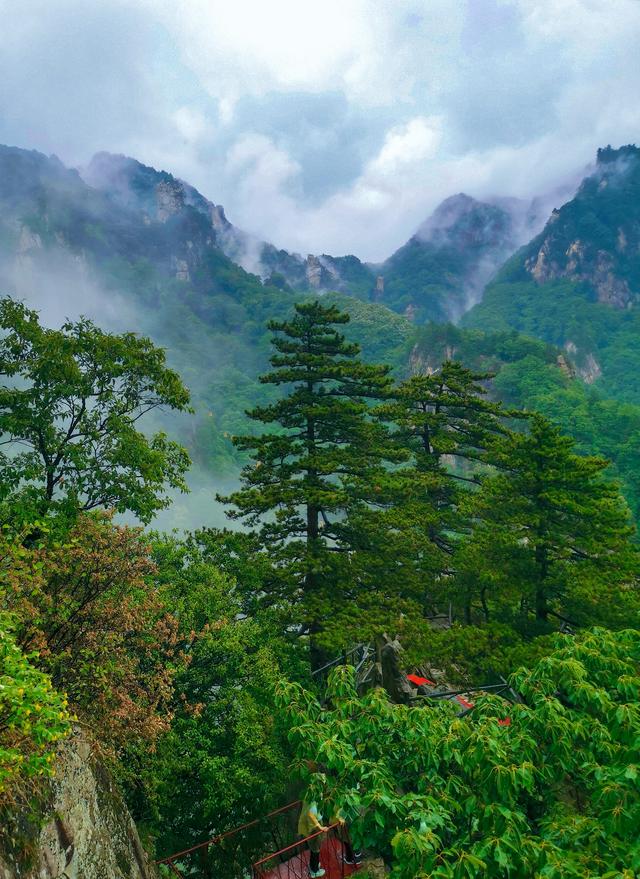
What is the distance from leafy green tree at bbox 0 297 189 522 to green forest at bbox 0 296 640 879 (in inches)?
2.6

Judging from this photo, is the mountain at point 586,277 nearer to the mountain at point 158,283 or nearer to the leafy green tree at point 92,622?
the mountain at point 158,283

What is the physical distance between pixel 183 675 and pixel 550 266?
166 meters

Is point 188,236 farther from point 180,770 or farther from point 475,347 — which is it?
point 180,770

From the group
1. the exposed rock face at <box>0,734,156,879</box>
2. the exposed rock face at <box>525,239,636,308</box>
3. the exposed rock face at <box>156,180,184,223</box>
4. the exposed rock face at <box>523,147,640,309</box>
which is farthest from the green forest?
the exposed rock face at <box>156,180,184,223</box>

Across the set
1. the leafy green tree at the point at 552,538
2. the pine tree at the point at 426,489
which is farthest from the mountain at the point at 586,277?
the leafy green tree at the point at 552,538

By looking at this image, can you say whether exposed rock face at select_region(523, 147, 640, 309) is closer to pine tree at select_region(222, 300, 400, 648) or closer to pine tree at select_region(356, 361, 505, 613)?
pine tree at select_region(356, 361, 505, 613)

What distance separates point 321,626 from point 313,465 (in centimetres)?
524

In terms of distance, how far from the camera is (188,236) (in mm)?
187750

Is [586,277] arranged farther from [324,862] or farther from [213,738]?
[324,862]

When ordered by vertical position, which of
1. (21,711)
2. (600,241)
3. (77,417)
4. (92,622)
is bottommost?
(21,711)

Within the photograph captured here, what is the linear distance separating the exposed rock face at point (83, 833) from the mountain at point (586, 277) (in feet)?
388

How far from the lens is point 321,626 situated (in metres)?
17.5

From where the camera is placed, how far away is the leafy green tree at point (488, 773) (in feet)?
18.1

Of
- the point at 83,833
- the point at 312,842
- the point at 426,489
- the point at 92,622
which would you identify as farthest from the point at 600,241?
the point at 83,833
